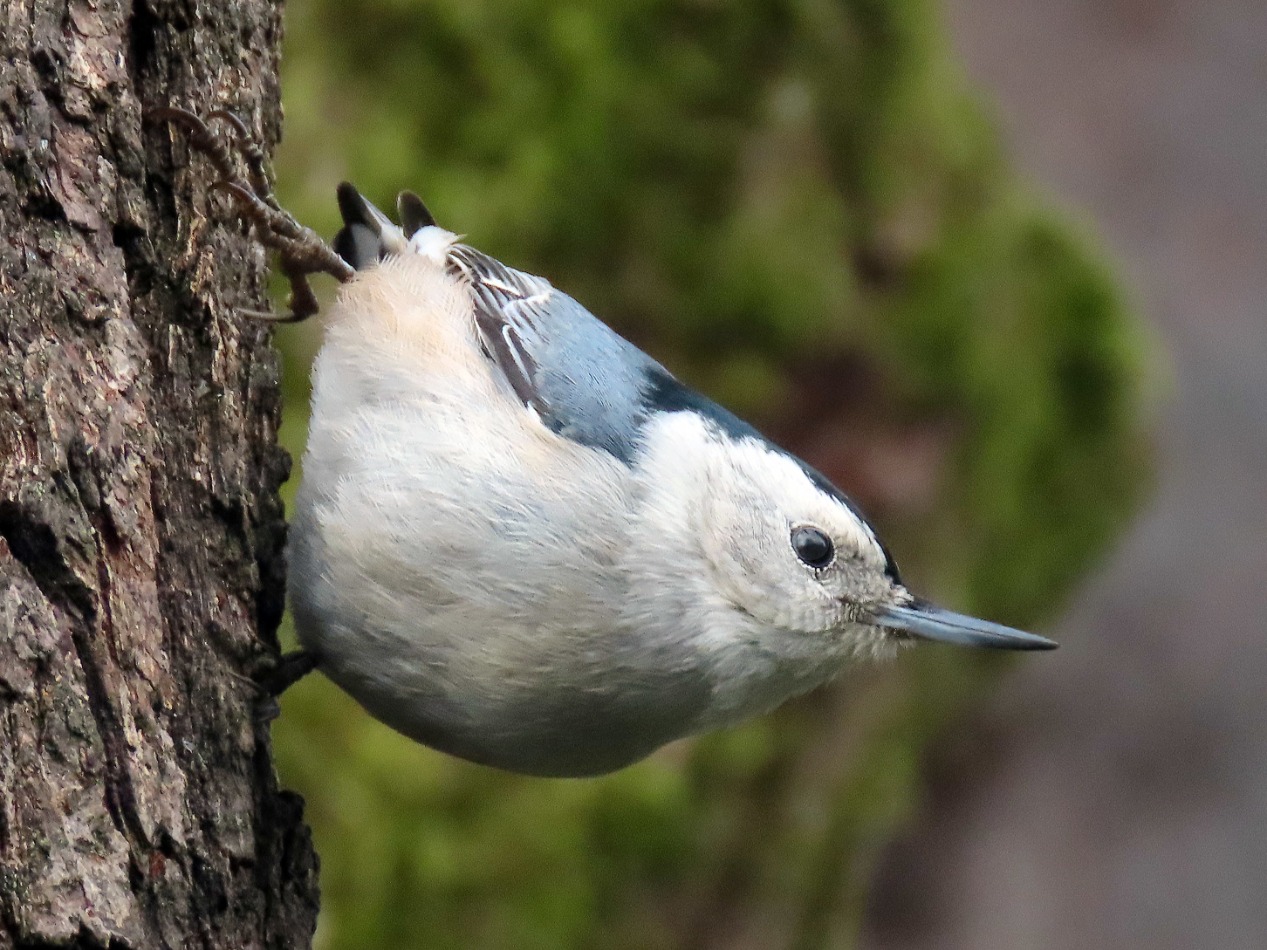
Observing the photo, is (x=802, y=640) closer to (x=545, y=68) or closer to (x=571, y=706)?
(x=571, y=706)

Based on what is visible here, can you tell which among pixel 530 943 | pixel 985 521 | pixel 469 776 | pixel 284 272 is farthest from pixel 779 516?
pixel 985 521

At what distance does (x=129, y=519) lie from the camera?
165cm

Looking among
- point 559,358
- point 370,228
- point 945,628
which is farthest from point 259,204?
point 945,628

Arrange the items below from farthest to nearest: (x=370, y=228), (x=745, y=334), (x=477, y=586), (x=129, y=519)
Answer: (x=745, y=334) < (x=370, y=228) < (x=477, y=586) < (x=129, y=519)

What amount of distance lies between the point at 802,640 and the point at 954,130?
251cm

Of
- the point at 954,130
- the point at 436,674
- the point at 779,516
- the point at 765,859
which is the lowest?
the point at 436,674

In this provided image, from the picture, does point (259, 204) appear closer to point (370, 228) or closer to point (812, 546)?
point (370, 228)

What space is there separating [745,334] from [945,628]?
177 cm

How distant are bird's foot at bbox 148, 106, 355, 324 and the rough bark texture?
0.10 ft

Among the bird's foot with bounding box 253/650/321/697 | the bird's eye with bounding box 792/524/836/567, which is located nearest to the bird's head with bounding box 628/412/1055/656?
the bird's eye with bounding box 792/524/836/567

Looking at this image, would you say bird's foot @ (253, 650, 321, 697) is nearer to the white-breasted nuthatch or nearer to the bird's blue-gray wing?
the white-breasted nuthatch

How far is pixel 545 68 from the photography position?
3.50 metres

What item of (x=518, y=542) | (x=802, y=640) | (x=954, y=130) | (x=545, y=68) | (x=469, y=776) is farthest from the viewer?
(x=954, y=130)

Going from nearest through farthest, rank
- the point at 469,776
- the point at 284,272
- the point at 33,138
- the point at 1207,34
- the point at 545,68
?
the point at 33,138 < the point at 284,272 < the point at 469,776 < the point at 545,68 < the point at 1207,34
